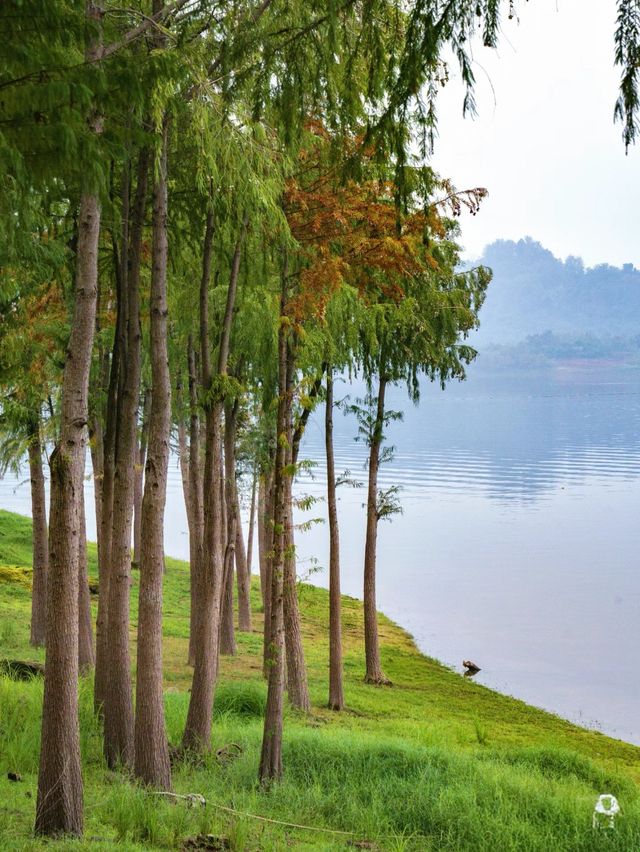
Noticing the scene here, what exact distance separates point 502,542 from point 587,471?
144 ft

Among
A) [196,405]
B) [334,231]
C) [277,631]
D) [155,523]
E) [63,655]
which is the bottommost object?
[277,631]

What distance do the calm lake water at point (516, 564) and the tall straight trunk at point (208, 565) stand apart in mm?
1361

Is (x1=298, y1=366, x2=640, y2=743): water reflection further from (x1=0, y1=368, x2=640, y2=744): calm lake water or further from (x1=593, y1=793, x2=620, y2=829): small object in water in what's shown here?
(x1=593, y1=793, x2=620, y2=829): small object in water

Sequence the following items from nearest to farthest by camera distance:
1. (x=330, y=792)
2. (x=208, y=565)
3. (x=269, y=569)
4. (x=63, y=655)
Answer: (x=63, y=655) → (x=330, y=792) → (x=208, y=565) → (x=269, y=569)

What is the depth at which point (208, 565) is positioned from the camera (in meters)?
11.3

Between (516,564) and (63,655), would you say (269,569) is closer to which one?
(63,655)

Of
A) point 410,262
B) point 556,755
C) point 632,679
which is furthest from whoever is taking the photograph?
point 632,679

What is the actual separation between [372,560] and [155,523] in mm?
12189

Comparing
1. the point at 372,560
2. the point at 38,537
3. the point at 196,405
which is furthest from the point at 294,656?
the point at 372,560

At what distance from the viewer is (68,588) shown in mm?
6727

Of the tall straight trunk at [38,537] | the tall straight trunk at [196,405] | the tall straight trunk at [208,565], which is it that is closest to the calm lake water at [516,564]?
the tall straight trunk at [208,565]

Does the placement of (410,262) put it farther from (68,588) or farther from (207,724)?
(68,588)

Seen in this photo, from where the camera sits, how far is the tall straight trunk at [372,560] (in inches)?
770

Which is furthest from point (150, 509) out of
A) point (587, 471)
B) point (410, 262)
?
point (587, 471)
